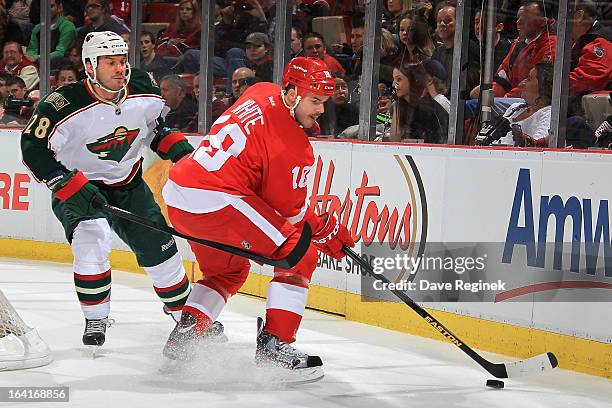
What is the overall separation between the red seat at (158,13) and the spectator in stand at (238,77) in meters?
0.75

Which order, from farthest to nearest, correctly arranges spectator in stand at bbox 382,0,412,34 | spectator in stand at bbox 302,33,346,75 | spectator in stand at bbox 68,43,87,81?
spectator in stand at bbox 68,43,87,81 < spectator in stand at bbox 302,33,346,75 < spectator in stand at bbox 382,0,412,34

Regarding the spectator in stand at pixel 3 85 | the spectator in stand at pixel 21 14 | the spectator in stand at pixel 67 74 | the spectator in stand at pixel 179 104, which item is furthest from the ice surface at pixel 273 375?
the spectator in stand at pixel 21 14

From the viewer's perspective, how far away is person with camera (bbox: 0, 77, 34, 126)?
7.92 metres

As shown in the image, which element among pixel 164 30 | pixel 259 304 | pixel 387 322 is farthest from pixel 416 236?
pixel 164 30

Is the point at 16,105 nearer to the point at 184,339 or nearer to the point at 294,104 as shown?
the point at 184,339

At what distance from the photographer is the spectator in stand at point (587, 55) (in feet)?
15.0

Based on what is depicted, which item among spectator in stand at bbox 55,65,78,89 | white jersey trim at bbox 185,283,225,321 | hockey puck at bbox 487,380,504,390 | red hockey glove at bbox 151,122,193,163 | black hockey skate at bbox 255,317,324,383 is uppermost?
spectator in stand at bbox 55,65,78,89

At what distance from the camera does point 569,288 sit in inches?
175

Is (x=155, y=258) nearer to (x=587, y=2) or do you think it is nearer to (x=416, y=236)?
(x=416, y=236)

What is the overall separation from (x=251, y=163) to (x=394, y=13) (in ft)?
7.33

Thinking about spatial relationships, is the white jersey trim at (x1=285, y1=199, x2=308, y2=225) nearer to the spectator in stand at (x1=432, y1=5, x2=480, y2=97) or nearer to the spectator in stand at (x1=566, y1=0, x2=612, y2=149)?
the spectator in stand at (x1=566, y1=0, x2=612, y2=149)

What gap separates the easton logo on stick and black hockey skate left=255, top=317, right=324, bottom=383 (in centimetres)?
101

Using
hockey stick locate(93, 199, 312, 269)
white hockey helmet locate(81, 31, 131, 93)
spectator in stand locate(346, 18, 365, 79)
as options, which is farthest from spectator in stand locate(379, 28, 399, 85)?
hockey stick locate(93, 199, 312, 269)

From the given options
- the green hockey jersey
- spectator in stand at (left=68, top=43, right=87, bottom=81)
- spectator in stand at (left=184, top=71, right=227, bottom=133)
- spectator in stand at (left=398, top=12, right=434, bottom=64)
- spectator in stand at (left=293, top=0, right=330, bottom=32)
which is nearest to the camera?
the green hockey jersey
